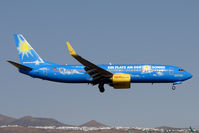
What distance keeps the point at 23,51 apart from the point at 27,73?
6.98 metres

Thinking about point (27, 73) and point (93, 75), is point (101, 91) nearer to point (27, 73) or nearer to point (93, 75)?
point (93, 75)

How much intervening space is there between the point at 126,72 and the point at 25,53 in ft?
66.9

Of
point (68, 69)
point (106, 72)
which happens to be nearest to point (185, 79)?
point (106, 72)

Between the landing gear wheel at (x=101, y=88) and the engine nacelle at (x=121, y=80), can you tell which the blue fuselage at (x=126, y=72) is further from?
the landing gear wheel at (x=101, y=88)

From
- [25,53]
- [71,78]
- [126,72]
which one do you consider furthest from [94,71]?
[25,53]

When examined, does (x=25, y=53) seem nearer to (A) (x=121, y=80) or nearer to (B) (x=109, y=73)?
(B) (x=109, y=73)

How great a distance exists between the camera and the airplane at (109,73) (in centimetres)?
6412

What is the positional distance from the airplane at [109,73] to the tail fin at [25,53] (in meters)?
2.01

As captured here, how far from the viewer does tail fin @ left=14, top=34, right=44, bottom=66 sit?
72312 mm

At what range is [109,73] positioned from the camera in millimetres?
64125

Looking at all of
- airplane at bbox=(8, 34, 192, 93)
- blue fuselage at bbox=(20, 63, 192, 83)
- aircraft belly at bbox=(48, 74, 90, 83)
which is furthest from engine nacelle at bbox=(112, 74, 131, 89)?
aircraft belly at bbox=(48, 74, 90, 83)

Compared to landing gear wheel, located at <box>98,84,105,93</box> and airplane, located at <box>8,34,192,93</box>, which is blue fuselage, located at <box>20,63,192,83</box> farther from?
landing gear wheel, located at <box>98,84,105,93</box>

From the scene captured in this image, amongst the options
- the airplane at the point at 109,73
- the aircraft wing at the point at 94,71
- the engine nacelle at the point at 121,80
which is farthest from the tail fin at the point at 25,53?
the engine nacelle at the point at 121,80

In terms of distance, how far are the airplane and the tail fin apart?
6.61 ft
